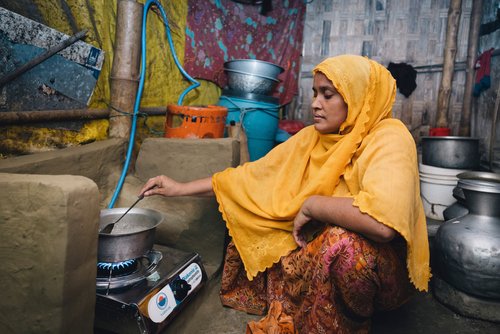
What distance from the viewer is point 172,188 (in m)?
1.90

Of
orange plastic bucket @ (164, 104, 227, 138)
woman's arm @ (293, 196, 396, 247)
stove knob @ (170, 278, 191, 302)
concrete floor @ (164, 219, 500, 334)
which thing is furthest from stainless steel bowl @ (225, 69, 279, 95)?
stove knob @ (170, 278, 191, 302)

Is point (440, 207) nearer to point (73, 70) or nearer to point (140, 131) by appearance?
point (140, 131)

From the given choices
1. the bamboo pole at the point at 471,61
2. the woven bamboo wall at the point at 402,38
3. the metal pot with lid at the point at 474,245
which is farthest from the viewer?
the woven bamboo wall at the point at 402,38

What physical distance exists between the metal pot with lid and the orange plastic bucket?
68.2 inches

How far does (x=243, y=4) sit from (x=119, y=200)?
321 centimetres

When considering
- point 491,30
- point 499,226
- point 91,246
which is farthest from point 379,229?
point 491,30

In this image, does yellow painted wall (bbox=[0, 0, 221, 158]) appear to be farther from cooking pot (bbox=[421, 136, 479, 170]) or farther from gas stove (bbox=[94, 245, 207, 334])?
cooking pot (bbox=[421, 136, 479, 170])

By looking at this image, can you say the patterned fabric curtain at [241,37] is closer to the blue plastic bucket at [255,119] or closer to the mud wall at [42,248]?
the blue plastic bucket at [255,119]

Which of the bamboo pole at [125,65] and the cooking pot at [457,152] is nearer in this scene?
the bamboo pole at [125,65]

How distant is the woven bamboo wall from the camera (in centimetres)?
469

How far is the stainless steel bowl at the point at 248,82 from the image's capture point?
3.53 metres

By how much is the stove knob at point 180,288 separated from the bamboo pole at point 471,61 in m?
4.31

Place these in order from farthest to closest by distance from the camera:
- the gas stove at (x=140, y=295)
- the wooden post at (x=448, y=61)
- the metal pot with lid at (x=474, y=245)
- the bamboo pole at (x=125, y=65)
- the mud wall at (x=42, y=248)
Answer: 1. the wooden post at (x=448, y=61)
2. the bamboo pole at (x=125, y=65)
3. the metal pot with lid at (x=474, y=245)
4. the gas stove at (x=140, y=295)
5. the mud wall at (x=42, y=248)

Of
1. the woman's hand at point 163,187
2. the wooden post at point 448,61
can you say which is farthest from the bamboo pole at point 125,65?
the wooden post at point 448,61
